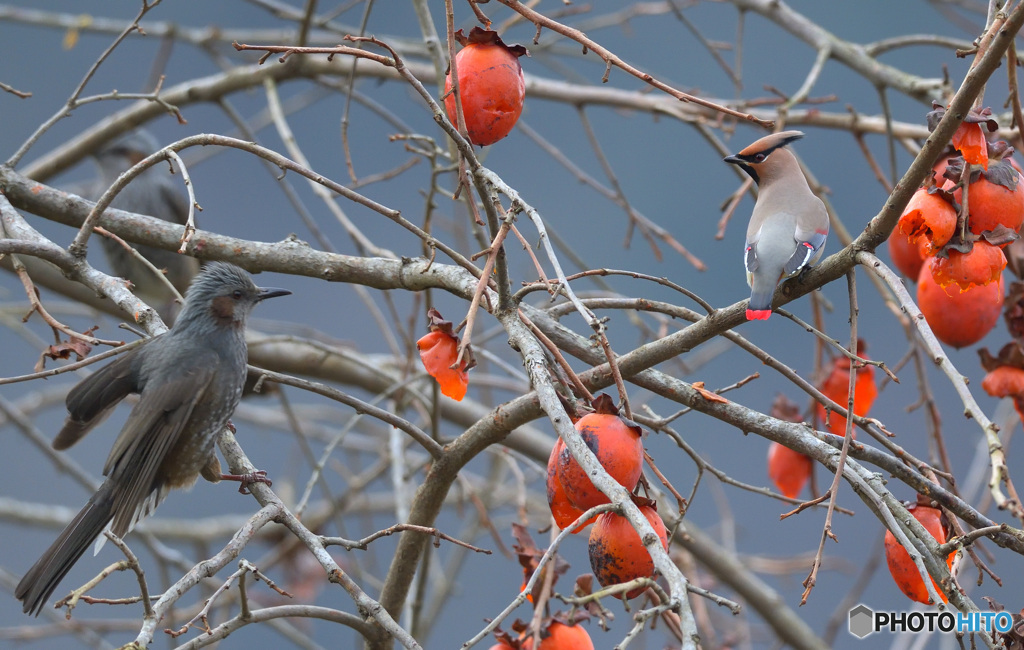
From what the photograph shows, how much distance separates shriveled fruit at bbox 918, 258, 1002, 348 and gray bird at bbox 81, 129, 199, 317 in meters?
4.32

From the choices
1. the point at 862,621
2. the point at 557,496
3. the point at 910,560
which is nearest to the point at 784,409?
the point at 862,621

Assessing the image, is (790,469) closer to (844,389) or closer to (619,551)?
(844,389)

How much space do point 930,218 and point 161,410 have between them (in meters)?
2.06

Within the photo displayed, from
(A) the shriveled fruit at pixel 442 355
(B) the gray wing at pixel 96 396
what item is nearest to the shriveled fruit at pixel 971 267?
(A) the shriveled fruit at pixel 442 355

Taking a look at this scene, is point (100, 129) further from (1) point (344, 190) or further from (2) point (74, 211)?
(1) point (344, 190)

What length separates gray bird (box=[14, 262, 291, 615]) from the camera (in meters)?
2.62

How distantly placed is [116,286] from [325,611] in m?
1.10

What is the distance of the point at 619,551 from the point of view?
64.4 inches

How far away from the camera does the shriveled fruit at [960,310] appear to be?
7.80ft

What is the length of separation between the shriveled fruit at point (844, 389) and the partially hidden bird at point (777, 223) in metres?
0.53

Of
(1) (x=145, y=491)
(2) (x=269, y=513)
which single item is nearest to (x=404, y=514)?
(1) (x=145, y=491)

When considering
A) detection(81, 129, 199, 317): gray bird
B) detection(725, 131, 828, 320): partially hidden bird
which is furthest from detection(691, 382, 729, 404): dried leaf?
detection(81, 129, 199, 317): gray bird

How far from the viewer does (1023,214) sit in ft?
6.38

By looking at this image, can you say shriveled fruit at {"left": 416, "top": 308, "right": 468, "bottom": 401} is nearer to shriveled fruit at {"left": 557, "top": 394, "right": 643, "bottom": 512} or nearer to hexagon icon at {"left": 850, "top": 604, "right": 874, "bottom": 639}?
shriveled fruit at {"left": 557, "top": 394, "right": 643, "bottom": 512}
